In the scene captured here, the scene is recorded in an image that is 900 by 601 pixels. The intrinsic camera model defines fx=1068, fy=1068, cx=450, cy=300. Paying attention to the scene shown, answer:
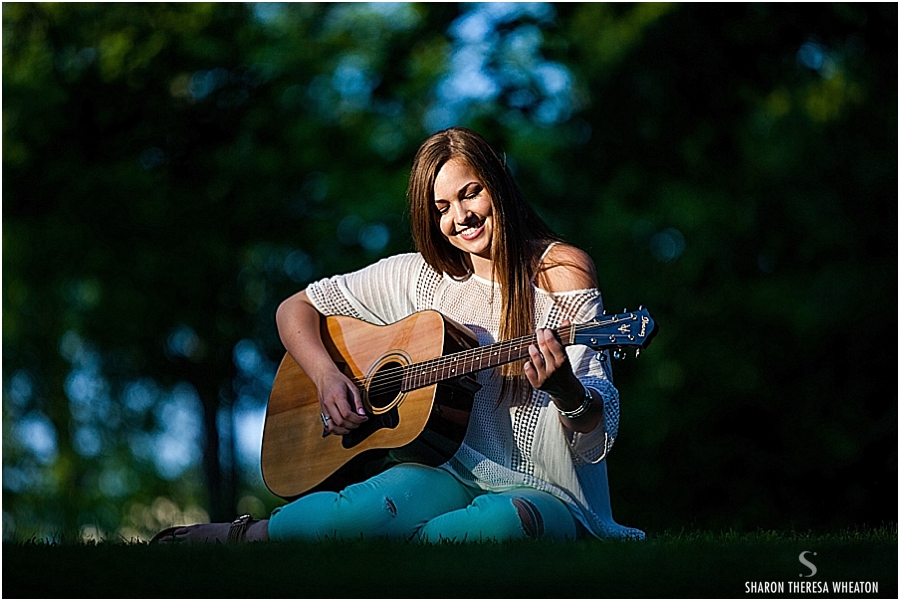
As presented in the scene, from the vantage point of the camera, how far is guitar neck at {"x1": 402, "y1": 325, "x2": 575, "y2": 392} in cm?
→ 264

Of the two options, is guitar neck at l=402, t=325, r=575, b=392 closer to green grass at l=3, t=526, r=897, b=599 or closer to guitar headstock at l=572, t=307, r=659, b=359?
guitar headstock at l=572, t=307, r=659, b=359

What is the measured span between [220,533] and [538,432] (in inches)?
35.8

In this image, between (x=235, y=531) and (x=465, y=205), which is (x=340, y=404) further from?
(x=465, y=205)

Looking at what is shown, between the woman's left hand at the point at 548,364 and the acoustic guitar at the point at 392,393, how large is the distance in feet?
0.33

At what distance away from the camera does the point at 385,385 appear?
300cm

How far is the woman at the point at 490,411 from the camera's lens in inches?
108

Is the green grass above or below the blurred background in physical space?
below

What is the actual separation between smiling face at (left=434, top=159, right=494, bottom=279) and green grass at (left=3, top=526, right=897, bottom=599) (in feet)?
2.97

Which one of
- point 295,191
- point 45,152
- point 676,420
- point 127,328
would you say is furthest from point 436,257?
point 45,152

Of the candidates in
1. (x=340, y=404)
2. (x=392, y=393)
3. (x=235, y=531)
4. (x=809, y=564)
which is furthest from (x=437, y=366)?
(x=809, y=564)

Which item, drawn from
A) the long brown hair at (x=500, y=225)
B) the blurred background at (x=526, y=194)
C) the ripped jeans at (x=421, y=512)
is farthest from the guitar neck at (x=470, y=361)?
the blurred background at (x=526, y=194)

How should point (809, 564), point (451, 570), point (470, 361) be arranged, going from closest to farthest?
point (451, 570) < point (809, 564) < point (470, 361)

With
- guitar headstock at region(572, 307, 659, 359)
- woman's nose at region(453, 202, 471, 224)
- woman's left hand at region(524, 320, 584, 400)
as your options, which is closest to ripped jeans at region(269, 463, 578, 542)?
woman's left hand at region(524, 320, 584, 400)

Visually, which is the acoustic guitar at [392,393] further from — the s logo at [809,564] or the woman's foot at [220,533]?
the s logo at [809,564]
